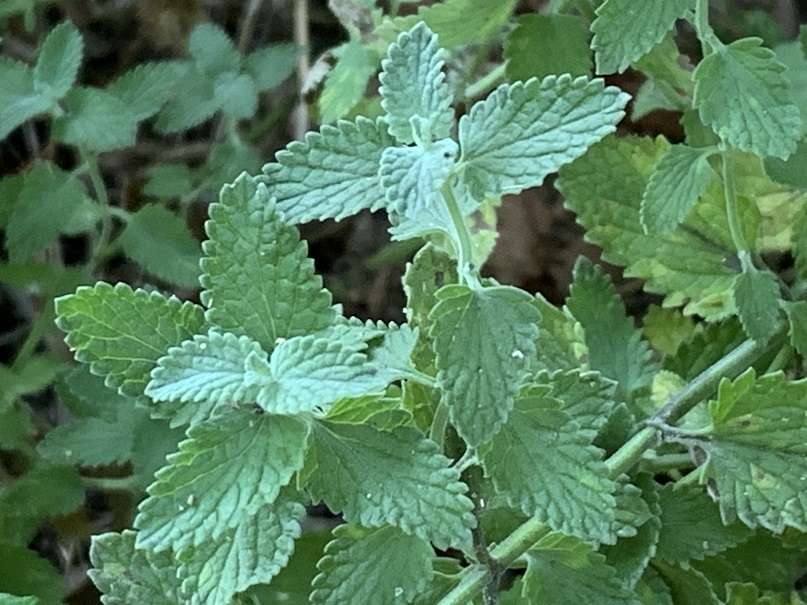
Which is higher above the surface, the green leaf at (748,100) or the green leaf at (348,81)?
the green leaf at (748,100)

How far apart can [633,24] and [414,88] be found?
0.53 ft

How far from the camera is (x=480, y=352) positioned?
524 millimetres

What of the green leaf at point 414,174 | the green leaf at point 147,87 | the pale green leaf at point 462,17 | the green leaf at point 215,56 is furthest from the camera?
the green leaf at point 215,56

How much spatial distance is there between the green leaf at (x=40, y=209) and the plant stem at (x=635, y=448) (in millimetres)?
549

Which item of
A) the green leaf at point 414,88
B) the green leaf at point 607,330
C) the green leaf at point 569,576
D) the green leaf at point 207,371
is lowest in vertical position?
the green leaf at point 569,576

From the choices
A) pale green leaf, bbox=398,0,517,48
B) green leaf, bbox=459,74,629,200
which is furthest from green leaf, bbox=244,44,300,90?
green leaf, bbox=459,74,629,200

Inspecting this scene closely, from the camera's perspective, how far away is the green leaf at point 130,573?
0.62m

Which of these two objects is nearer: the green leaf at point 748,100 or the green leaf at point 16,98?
the green leaf at point 748,100

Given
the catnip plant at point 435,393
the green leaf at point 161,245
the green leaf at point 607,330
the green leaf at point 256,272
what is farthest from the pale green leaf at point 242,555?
the green leaf at point 161,245

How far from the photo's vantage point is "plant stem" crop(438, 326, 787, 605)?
595 mm

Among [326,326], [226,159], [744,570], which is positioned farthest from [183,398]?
[226,159]

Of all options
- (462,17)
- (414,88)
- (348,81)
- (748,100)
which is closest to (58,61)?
(348,81)

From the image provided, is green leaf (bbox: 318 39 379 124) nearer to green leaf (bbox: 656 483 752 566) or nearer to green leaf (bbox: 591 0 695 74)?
green leaf (bbox: 591 0 695 74)

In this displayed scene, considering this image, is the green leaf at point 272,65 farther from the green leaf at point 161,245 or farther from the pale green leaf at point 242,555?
the pale green leaf at point 242,555
